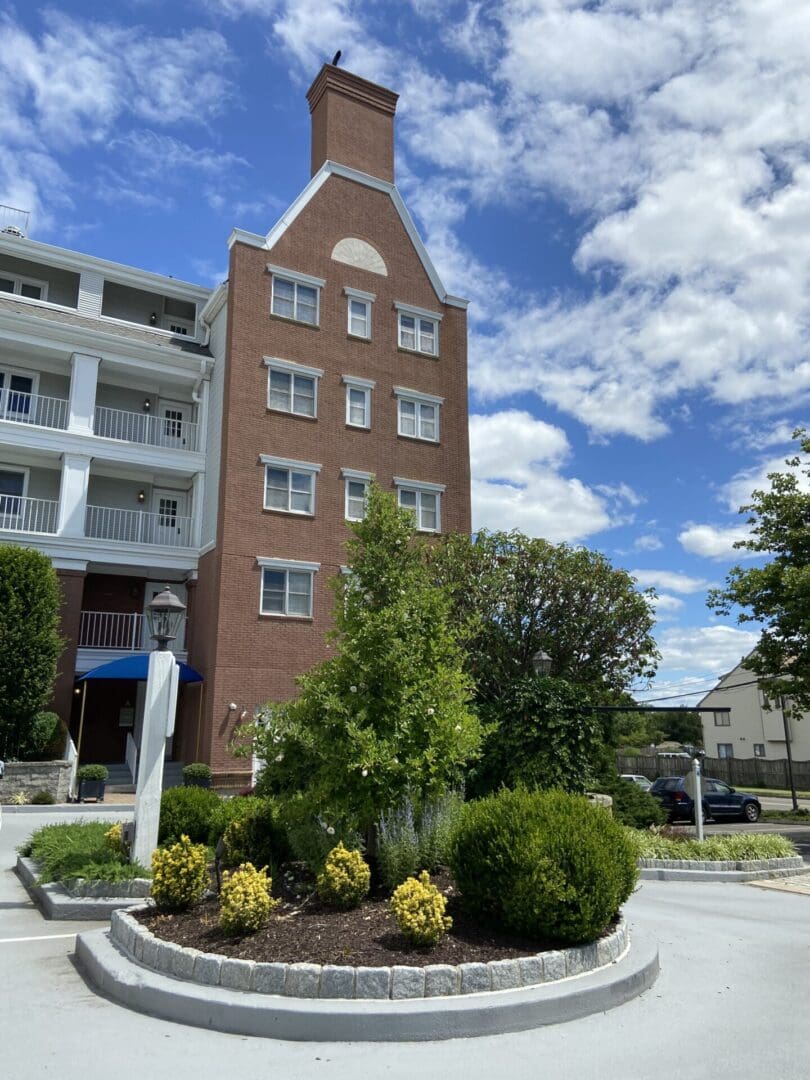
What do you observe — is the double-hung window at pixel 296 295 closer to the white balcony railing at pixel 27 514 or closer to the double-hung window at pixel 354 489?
the double-hung window at pixel 354 489

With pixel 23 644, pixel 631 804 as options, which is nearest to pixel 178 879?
pixel 631 804

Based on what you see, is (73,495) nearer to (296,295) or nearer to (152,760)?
(296,295)

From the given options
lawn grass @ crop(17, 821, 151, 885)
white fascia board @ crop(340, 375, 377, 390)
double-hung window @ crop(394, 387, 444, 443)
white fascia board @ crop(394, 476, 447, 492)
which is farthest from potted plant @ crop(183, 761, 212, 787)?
white fascia board @ crop(340, 375, 377, 390)

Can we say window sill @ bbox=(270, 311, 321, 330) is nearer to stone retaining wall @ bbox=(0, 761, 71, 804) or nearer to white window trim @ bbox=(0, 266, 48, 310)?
white window trim @ bbox=(0, 266, 48, 310)

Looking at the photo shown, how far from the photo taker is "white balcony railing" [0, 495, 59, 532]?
23.0 meters

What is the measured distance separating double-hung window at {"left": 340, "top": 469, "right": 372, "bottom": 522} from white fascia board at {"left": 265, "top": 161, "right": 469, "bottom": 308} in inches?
298

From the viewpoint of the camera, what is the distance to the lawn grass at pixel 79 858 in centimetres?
880

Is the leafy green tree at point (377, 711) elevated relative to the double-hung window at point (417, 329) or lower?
lower

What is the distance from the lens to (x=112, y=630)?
24.0 m

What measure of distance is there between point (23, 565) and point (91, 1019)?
51.2 ft

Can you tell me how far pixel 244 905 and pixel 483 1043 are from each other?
204 centimetres

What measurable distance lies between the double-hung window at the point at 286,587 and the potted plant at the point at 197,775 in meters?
4.61

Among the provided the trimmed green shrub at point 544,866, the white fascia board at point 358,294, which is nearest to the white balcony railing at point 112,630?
the white fascia board at point 358,294

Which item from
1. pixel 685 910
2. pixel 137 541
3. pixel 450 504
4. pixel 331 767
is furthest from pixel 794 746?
pixel 331 767
